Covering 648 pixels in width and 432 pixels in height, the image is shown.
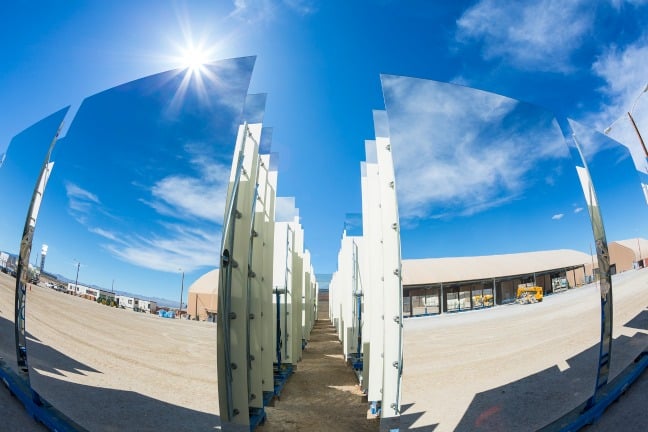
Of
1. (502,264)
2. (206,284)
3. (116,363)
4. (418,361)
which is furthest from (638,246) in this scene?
(116,363)

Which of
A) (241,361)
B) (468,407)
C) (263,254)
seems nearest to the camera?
(468,407)

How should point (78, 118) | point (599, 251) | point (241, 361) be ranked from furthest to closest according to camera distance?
point (241, 361)
point (78, 118)
point (599, 251)

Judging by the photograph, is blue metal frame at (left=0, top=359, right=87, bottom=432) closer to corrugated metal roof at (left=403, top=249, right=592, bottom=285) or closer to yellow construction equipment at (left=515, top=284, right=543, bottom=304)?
corrugated metal roof at (left=403, top=249, right=592, bottom=285)

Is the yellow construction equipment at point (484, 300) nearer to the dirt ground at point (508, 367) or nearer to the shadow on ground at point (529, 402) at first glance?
the dirt ground at point (508, 367)

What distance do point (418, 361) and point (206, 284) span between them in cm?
205

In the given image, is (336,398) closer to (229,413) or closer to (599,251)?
(229,413)

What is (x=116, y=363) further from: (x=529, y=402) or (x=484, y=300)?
(x=529, y=402)

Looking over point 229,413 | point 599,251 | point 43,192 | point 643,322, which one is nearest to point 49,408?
point 229,413

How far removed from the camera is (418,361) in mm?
2799

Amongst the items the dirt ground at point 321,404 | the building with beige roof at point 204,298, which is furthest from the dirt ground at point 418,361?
the dirt ground at point 321,404

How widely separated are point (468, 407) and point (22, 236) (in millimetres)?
4474

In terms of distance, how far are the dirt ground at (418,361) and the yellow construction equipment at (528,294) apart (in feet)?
0.21

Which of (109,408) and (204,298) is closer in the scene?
(109,408)

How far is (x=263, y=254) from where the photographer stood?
4.93 m
